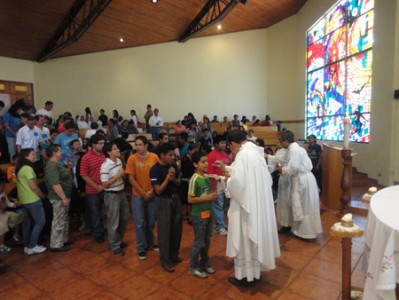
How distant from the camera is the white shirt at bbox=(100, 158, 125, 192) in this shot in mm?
3555

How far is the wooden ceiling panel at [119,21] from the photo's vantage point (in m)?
8.58

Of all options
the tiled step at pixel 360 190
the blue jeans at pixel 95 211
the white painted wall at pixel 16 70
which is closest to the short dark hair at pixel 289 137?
the tiled step at pixel 360 190

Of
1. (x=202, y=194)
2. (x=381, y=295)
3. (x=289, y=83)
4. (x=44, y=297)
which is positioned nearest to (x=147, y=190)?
(x=202, y=194)

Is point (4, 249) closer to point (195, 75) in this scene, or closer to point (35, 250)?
point (35, 250)

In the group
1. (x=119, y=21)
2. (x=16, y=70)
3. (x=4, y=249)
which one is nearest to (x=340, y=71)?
(x=119, y=21)

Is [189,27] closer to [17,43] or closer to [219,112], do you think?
[219,112]

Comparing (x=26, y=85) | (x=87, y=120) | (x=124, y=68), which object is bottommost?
(x=87, y=120)

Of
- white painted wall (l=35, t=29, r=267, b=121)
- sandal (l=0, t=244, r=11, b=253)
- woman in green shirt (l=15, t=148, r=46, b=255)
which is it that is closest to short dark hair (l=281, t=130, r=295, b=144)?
woman in green shirt (l=15, t=148, r=46, b=255)

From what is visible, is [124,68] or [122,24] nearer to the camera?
[122,24]

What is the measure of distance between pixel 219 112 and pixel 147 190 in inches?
402

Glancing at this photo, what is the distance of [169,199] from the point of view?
10.3ft

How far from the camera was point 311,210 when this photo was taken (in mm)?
3947

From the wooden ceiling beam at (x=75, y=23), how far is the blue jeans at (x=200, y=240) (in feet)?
24.6

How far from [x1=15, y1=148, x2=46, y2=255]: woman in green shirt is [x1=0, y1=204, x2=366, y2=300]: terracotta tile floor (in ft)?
0.77
